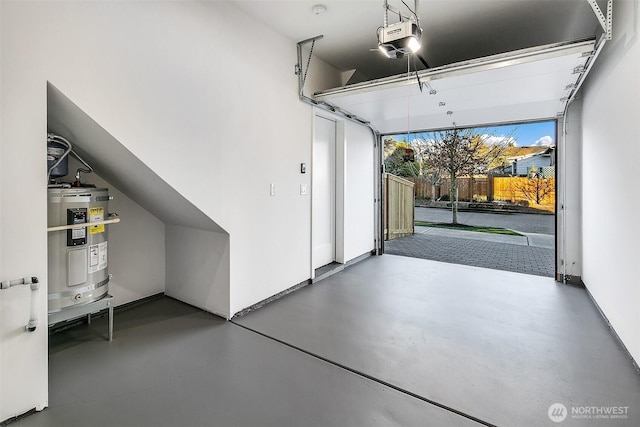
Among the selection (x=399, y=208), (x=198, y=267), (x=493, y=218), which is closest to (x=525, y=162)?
(x=493, y=218)

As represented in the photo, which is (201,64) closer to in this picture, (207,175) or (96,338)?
(207,175)

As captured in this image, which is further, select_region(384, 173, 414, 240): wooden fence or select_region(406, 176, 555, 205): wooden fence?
select_region(406, 176, 555, 205): wooden fence

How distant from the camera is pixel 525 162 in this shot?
754 cm

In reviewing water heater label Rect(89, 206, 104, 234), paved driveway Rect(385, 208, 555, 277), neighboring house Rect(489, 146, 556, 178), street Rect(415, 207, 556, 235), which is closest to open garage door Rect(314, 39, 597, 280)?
paved driveway Rect(385, 208, 555, 277)

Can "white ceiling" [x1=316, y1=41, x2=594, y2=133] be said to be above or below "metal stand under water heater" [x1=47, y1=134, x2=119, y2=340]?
above

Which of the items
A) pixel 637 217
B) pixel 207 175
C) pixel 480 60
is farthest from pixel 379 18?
pixel 637 217

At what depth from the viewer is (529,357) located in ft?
7.44

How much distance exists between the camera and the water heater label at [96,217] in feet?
7.60

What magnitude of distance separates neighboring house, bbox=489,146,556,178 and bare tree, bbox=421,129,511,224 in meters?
0.25

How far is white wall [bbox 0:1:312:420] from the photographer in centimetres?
162

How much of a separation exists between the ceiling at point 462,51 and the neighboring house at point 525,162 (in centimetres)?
332

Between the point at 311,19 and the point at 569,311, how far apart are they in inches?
153

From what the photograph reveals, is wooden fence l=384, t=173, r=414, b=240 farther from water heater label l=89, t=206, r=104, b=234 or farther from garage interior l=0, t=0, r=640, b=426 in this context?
water heater label l=89, t=206, r=104, b=234

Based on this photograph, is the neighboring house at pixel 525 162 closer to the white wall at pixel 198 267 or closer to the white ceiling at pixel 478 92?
the white ceiling at pixel 478 92
